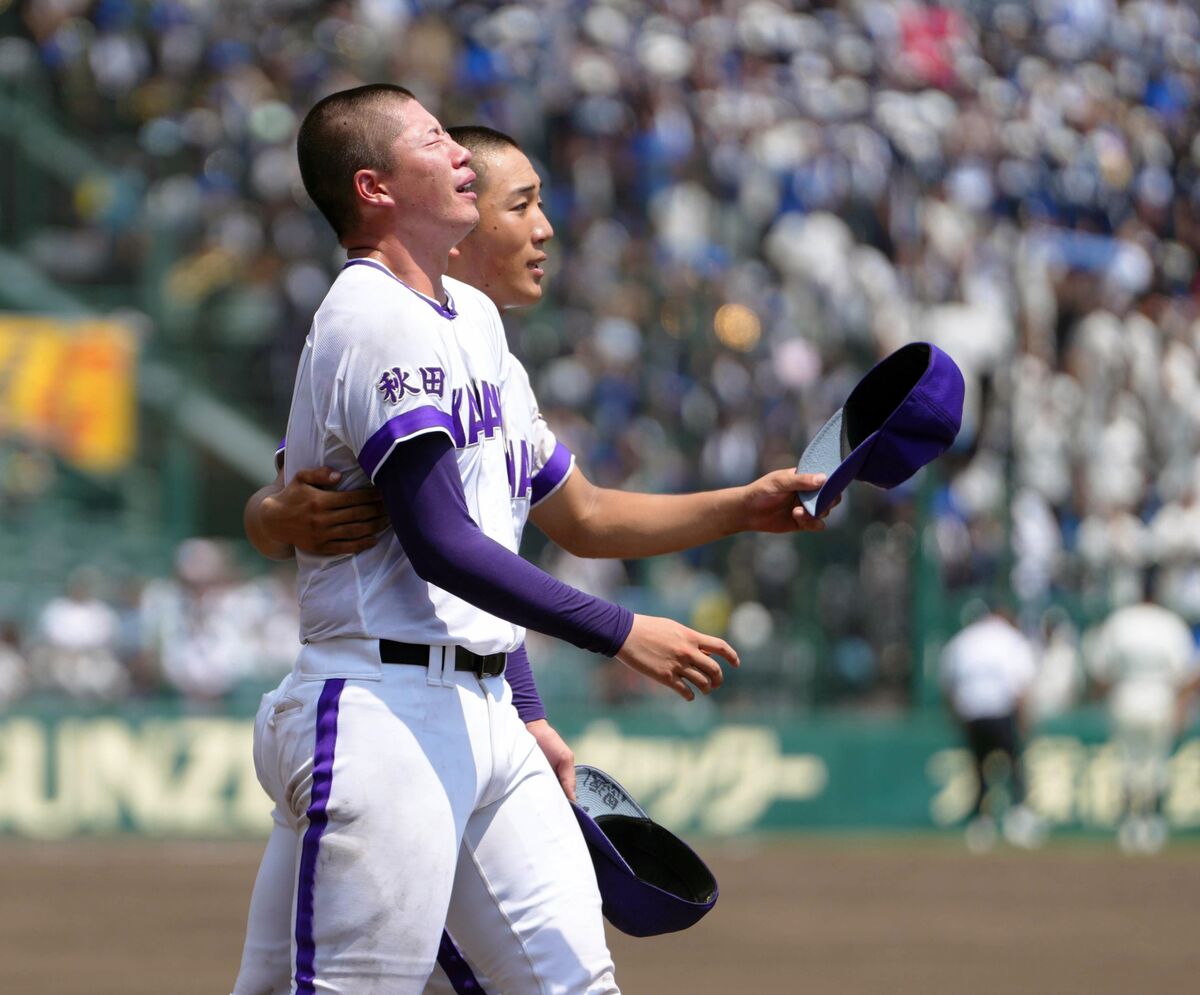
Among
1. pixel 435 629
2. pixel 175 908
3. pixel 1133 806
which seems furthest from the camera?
pixel 1133 806

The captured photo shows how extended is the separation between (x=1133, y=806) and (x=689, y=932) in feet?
25.7

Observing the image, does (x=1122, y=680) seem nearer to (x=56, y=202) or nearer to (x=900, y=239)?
(x=900, y=239)

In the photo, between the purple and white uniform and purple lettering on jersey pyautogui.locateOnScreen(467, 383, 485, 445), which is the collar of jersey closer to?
the purple and white uniform

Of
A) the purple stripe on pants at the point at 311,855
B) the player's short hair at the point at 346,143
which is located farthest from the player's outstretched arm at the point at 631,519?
the purple stripe on pants at the point at 311,855

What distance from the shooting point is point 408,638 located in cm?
388

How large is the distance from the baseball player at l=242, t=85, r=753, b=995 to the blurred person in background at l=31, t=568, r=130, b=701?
1215 cm

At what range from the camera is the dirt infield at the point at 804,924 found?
880 cm

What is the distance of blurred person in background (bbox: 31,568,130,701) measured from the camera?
15.7 meters

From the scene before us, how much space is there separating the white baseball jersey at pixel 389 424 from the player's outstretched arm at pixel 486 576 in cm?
6

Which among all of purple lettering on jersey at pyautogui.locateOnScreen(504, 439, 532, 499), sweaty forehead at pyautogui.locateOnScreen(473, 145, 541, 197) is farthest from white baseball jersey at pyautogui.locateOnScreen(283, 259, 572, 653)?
sweaty forehead at pyautogui.locateOnScreen(473, 145, 541, 197)

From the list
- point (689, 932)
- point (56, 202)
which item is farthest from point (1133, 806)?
point (56, 202)

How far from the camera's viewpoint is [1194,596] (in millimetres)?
16750

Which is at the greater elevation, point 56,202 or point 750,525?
point 56,202

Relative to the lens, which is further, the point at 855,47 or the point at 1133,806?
the point at 855,47
